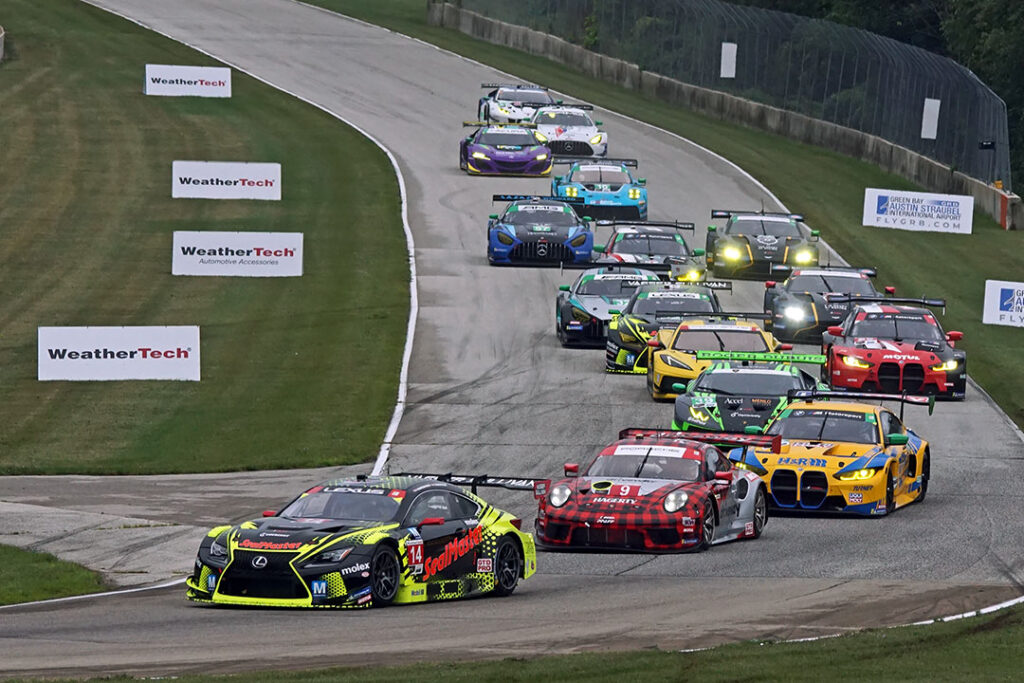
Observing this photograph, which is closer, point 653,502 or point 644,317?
point 653,502

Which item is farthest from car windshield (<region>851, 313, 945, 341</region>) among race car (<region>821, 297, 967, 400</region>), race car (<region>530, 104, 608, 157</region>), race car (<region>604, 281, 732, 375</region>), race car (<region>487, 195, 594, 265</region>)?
race car (<region>530, 104, 608, 157</region>)

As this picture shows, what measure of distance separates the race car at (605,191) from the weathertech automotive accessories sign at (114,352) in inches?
721

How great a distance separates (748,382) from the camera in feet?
92.3

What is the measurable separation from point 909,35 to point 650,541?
6668 cm

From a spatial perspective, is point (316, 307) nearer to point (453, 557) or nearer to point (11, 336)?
point (11, 336)

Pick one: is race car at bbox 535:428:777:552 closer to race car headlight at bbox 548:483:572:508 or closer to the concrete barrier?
race car headlight at bbox 548:483:572:508

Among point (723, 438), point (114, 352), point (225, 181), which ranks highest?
point (225, 181)

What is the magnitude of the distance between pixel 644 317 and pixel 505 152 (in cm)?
2048

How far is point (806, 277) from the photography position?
3816cm

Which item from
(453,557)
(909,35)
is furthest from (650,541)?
(909,35)

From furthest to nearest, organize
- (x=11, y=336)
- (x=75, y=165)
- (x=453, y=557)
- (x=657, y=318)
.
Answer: (x=75, y=165) → (x=11, y=336) → (x=657, y=318) → (x=453, y=557)

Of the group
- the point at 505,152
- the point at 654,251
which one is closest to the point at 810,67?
the point at 505,152

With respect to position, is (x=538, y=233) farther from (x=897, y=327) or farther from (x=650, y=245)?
(x=897, y=327)

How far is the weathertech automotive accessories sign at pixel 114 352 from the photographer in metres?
32.0
